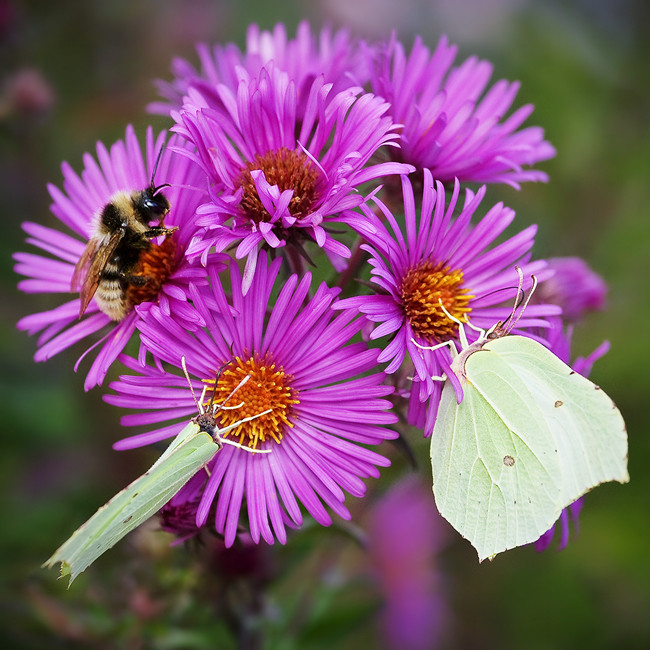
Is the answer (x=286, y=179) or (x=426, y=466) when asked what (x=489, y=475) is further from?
(x=286, y=179)

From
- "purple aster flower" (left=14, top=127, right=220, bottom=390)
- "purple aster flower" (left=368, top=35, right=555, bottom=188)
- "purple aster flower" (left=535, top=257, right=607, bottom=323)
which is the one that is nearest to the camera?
"purple aster flower" (left=14, top=127, right=220, bottom=390)

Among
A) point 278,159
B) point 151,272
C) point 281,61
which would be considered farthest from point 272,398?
Answer: point 281,61

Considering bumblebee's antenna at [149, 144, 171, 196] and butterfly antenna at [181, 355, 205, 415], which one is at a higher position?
bumblebee's antenna at [149, 144, 171, 196]

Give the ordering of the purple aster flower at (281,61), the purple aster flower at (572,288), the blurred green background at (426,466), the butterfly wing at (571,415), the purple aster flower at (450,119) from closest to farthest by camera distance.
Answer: the butterfly wing at (571,415), the purple aster flower at (450,119), the purple aster flower at (281,61), the purple aster flower at (572,288), the blurred green background at (426,466)

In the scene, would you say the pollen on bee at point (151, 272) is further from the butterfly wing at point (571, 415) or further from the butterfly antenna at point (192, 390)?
the butterfly wing at point (571, 415)

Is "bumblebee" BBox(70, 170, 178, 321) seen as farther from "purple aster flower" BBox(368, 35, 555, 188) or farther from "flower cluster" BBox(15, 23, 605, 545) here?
"purple aster flower" BBox(368, 35, 555, 188)

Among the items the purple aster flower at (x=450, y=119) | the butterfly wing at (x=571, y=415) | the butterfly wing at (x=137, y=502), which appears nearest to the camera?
the butterfly wing at (x=137, y=502)

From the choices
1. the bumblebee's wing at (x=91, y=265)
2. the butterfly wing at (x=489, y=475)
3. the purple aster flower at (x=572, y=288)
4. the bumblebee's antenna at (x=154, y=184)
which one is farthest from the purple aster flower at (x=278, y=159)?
the purple aster flower at (x=572, y=288)

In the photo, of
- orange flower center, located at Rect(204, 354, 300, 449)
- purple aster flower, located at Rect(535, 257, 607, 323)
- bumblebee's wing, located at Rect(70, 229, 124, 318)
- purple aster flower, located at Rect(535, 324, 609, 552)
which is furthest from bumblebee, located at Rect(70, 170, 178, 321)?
purple aster flower, located at Rect(535, 257, 607, 323)
